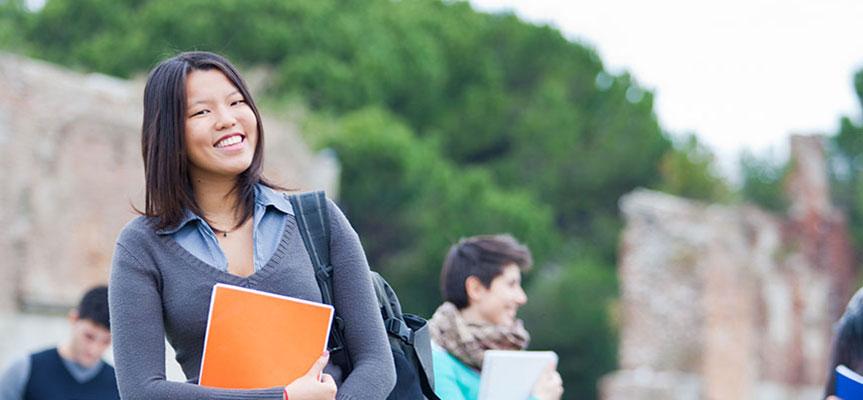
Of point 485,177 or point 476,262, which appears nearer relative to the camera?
point 476,262

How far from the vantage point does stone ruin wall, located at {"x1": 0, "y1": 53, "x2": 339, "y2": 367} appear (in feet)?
46.3

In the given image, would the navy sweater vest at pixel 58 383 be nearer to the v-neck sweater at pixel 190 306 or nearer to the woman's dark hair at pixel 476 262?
the woman's dark hair at pixel 476 262

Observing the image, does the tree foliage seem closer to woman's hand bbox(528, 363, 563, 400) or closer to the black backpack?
woman's hand bbox(528, 363, 563, 400)

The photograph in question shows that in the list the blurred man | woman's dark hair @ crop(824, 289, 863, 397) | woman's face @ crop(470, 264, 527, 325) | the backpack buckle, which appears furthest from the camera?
the blurred man

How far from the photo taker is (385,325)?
2699 mm

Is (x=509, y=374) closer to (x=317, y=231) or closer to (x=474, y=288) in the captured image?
(x=474, y=288)

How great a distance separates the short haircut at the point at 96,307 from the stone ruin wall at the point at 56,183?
890 cm

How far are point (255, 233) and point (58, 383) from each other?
2.58 m

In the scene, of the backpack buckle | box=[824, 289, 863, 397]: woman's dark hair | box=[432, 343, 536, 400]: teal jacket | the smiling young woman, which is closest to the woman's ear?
box=[432, 343, 536, 400]: teal jacket

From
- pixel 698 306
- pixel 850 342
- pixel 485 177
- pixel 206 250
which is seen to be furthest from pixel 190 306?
pixel 485 177

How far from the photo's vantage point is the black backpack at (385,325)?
252cm

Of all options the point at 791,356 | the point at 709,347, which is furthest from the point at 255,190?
the point at 791,356

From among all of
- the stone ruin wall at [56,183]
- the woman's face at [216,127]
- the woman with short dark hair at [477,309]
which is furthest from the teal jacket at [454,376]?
the stone ruin wall at [56,183]

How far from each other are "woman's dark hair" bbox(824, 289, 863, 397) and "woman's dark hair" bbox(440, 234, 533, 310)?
138 centimetres
